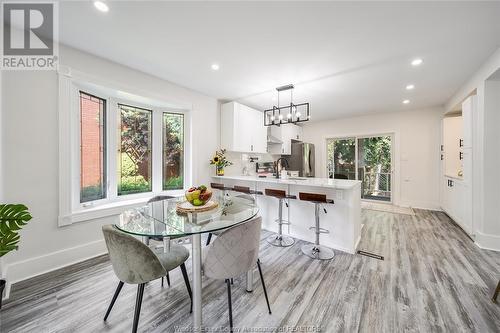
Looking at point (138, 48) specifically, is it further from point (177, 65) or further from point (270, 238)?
point (270, 238)

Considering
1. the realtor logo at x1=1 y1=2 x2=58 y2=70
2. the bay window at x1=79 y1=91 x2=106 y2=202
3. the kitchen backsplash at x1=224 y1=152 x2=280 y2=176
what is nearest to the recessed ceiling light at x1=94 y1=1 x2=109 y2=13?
the realtor logo at x1=1 y1=2 x2=58 y2=70

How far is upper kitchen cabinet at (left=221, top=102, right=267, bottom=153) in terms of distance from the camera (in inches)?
162

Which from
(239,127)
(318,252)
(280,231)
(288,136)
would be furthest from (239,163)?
(318,252)

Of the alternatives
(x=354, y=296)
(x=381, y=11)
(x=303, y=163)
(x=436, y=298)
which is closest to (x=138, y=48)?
(x=381, y=11)

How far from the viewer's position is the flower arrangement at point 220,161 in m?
3.94

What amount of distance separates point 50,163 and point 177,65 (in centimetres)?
195

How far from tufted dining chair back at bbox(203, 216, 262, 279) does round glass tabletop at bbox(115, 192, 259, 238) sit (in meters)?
0.14

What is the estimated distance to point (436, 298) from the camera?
180 cm

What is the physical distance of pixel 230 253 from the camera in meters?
1.40

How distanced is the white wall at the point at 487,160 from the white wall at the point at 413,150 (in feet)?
7.30

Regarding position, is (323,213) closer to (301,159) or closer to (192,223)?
(192,223)

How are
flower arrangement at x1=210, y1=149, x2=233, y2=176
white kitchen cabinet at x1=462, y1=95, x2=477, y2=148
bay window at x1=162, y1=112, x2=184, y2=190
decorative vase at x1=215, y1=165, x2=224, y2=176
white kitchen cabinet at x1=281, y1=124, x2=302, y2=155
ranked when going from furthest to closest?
white kitchen cabinet at x1=281, y1=124, x2=302, y2=155
decorative vase at x1=215, y1=165, x2=224, y2=176
flower arrangement at x1=210, y1=149, x2=233, y2=176
bay window at x1=162, y1=112, x2=184, y2=190
white kitchen cabinet at x1=462, y1=95, x2=477, y2=148

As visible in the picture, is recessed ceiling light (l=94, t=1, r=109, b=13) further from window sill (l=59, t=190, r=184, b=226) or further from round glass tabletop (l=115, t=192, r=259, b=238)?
window sill (l=59, t=190, r=184, b=226)

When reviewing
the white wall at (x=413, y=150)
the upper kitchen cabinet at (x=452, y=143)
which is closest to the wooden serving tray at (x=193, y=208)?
the upper kitchen cabinet at (x=452, y=143)
